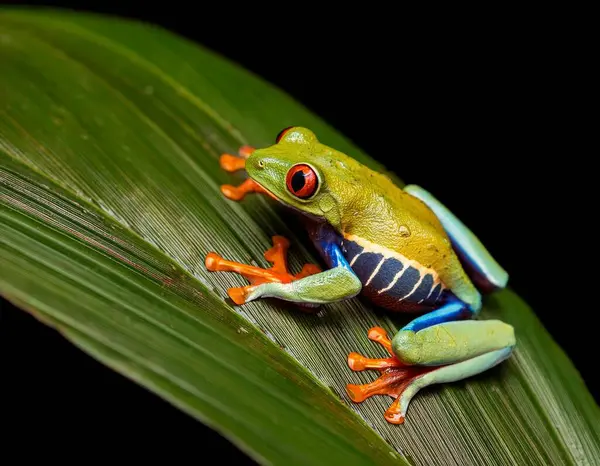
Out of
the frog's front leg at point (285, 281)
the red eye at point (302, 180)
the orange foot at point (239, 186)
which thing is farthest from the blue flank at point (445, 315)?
the orange foot at point (239, 186)

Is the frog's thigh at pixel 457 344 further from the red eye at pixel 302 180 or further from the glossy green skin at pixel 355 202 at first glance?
the red eye at pixel 302 180

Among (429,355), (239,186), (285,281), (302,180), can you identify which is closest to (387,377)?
(429,355)

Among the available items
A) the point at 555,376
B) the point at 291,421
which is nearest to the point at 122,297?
the point at 291,421

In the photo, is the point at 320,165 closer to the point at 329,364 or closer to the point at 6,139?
the point at 329,364

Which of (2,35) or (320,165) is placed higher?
(320,165)

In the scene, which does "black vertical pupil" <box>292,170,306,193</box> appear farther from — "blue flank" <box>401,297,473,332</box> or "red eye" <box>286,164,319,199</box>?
"blue flank" <box>401,297,473,332</box>

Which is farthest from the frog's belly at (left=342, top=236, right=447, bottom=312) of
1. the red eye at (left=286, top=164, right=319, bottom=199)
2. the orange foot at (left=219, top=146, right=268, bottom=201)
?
the orange foot at (left=219, top=146, right=268, bottom=201)
